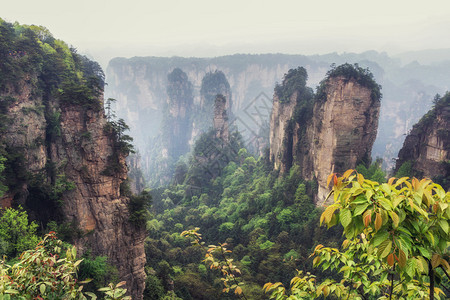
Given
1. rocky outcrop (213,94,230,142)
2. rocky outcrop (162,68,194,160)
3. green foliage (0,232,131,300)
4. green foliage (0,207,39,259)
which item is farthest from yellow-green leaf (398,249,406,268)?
rocky outcrop (162,68,194,160)

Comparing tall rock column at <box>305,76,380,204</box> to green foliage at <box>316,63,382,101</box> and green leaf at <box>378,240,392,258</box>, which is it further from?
green leaf at <box>378,240,392,258</box>

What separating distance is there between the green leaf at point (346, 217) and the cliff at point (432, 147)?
22.7 meters

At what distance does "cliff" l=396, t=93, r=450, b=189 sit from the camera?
20.3 meters

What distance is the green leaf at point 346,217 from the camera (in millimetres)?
2303

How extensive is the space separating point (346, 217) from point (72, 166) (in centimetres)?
1794

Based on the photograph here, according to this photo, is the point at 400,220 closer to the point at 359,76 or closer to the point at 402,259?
the point at 402,259

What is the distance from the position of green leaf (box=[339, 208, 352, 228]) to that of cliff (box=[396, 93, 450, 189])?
22686mm

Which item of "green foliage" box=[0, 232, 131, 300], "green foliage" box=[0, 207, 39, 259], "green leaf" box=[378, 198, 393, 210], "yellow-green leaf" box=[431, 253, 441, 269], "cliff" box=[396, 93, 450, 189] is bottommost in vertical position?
"green foliage" box=[0, 207, 39, 259]

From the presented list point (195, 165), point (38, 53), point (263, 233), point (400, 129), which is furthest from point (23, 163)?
point (400, 129)

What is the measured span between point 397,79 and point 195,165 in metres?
182

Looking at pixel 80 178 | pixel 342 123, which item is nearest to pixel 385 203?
pixel 80 178

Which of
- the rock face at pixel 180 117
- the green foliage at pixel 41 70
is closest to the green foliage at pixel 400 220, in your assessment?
the green foliage at pixel 41 70

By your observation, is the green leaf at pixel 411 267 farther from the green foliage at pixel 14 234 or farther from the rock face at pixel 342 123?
the rock face at pixel 342 123

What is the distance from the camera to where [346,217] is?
7.65ft
